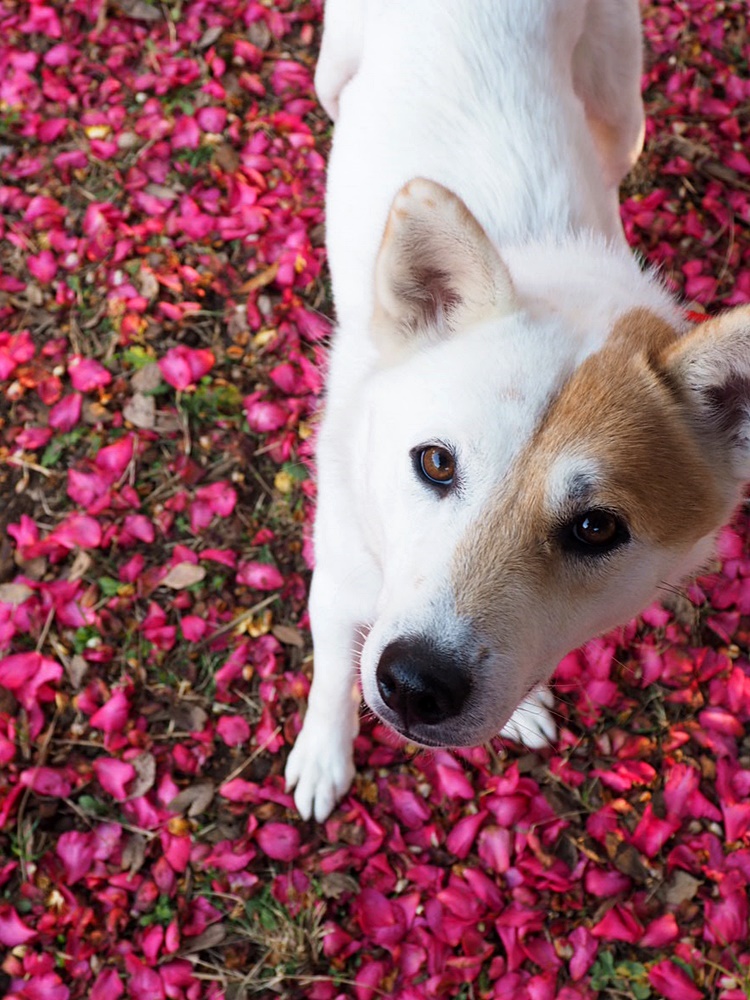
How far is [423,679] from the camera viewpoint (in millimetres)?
1955

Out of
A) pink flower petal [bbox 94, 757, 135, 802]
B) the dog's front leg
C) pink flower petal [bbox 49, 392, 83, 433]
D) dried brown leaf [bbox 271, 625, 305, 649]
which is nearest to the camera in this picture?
the dog's front leg

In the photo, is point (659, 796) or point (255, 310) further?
point (255, 310)

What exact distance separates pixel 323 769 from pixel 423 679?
62.2 inches

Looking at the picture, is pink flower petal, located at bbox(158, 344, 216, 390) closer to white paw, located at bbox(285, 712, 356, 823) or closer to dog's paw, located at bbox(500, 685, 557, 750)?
white paw, located at bbox(285, 712, 356, 823)

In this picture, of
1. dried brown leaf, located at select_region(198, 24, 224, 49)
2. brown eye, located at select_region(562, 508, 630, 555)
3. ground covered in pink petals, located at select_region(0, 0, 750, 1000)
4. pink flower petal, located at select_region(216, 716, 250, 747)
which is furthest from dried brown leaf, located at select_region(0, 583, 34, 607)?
dried brown leaf, located at select_region(198, 24, 224, 49)

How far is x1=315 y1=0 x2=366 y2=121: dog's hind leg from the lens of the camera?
352cm

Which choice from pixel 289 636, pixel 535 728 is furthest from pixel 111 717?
pixel 535 728

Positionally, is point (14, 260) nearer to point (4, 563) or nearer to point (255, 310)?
point (255, 310)

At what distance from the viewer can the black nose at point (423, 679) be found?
76.2 inches

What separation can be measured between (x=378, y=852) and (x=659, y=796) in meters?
1.15

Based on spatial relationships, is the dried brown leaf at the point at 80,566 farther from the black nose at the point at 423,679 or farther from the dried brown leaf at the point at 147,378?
the black nose at the point at 423,679

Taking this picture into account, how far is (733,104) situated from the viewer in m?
4.89

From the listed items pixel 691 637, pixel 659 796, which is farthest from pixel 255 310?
pixel 659 796

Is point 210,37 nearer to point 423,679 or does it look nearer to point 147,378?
point 147,378
